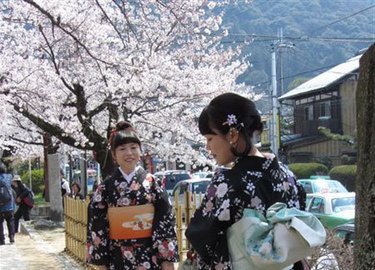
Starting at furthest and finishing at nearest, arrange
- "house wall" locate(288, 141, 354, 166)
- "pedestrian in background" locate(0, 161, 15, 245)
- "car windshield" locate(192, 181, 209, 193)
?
"house wall" locate(288, 141, 354, 166)
"car windshield" locate(192, 181, 209, 193)
"pedestrian in background" locate(0, 161, 15, 245)

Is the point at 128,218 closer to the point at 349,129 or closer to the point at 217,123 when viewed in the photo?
the point at 217,123

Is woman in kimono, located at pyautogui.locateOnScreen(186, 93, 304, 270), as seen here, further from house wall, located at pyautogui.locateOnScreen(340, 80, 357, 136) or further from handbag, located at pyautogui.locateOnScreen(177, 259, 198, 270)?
house wall, located at pyautogui.locateOnScreen(340, 80, 357, 136)

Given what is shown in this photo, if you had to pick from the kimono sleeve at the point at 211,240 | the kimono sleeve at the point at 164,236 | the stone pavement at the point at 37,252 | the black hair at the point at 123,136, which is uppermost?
the black hair at the point at 123,136

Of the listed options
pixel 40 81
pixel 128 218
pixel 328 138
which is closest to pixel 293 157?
pixel 328 138

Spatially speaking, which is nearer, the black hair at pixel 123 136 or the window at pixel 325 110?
the black hair at pixel 123 136

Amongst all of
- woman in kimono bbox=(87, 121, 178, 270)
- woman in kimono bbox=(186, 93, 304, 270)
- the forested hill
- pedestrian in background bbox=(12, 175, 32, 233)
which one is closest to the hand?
woman in kimono bbox=(87, 121, 178, 270)

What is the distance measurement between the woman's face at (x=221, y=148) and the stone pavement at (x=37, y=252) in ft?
20.6

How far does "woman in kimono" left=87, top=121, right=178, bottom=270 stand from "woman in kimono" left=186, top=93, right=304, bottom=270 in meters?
1.55

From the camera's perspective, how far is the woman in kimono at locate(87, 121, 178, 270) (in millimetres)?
4062

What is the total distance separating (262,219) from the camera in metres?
2.35

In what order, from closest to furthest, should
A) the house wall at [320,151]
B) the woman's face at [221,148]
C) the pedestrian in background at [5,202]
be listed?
the woman's face at [221,148] → the pedestrian in background at [5,202] → the house wall at [320,151]

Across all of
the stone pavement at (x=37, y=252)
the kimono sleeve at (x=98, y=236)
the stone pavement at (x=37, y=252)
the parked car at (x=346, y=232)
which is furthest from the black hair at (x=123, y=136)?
the stone pavement at (x=37, y=252)

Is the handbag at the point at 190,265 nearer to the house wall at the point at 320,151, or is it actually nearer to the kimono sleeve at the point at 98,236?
the kimono sleeve at the point at 98,236

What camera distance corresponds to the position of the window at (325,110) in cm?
3628
